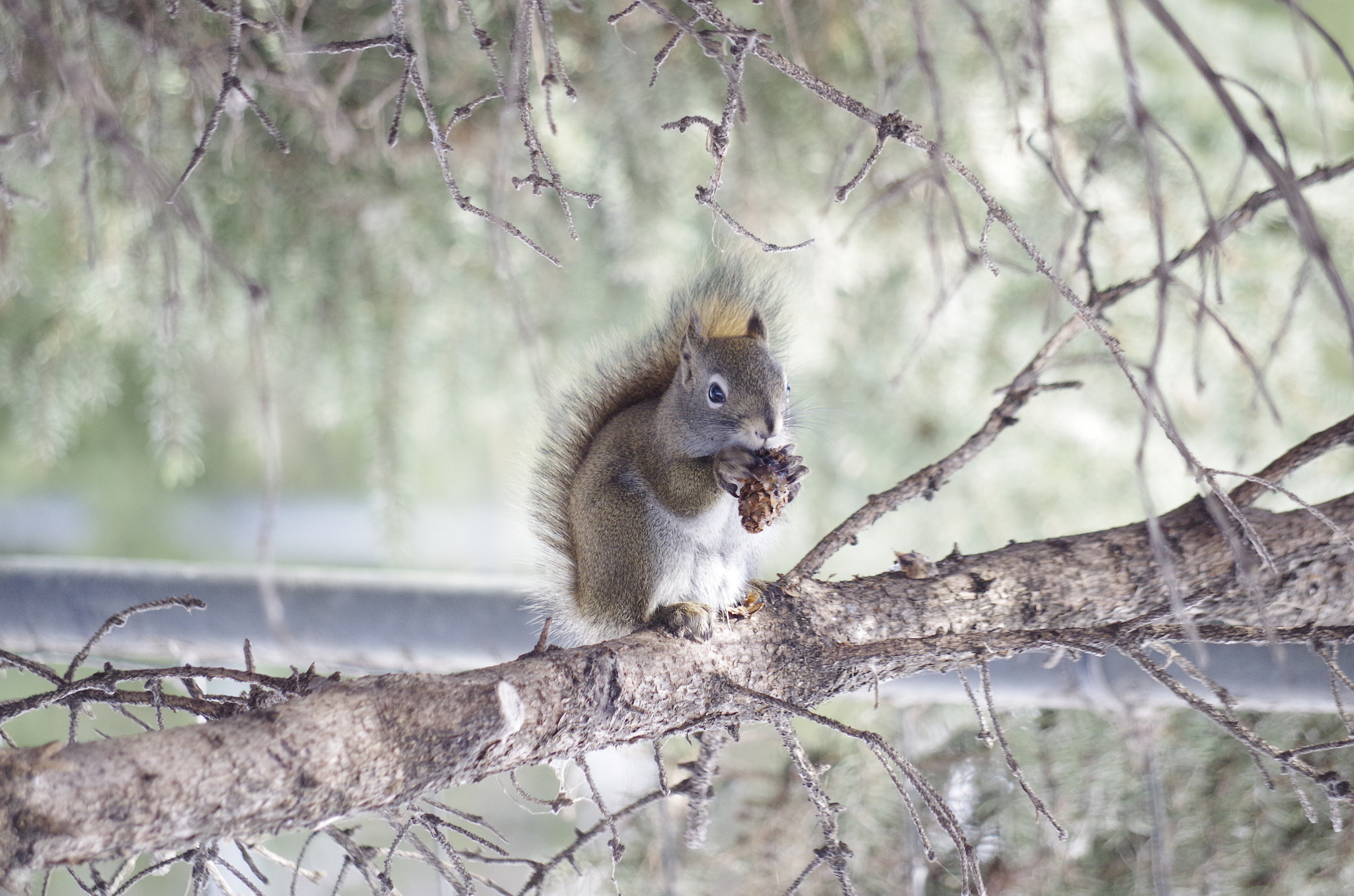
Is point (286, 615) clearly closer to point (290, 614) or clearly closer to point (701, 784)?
point (290, 614)

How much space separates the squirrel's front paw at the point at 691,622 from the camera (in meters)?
0.74

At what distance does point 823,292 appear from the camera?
1437 mm

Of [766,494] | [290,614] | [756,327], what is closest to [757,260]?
[756,327]

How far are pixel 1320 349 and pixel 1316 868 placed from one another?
1016 millimetres

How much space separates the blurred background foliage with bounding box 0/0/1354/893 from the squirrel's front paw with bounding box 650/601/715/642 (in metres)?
0.33

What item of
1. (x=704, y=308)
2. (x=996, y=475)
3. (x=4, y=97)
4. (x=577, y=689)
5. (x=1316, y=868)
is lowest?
(x=1316, y=868)

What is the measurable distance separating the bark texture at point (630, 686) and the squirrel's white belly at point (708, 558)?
0.13 metres

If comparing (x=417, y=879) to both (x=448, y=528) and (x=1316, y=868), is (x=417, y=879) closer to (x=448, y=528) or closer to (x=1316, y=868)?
(x=1316, y=868)

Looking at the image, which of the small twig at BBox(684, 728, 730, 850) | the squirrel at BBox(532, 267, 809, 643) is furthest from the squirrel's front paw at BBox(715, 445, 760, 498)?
the small twig at BBox(684, 728, 730, 850)

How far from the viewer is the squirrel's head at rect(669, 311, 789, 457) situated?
38.3 inches

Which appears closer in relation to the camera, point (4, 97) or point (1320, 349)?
point (4, 97)

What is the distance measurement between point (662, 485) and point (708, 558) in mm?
84

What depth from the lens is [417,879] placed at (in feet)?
6.29

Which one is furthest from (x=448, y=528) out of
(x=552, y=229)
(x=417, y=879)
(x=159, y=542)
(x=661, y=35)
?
(x=661, y=35)
